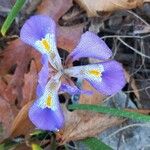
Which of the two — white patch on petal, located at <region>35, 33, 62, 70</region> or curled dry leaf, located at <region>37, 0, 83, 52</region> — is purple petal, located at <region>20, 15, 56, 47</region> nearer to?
white patch on petal, located at <region>35, 33, 62, 70</region>

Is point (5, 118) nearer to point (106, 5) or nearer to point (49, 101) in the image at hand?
point (49, 101)

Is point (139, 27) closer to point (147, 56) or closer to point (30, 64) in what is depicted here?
point (147, 56)

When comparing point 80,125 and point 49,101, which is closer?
point 49,101

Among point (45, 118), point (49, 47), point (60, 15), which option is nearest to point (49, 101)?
point (45, 118)

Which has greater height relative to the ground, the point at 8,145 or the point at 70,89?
the point at 70,89

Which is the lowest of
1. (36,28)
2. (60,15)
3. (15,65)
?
(15,65)

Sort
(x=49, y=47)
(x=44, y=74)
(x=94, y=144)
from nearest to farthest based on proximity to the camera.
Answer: (x=44, y=74) → (x=49, y=47) → (x=94, y=144)

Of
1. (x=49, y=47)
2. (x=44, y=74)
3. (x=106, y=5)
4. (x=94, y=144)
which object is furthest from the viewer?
(x=106, y=5)
